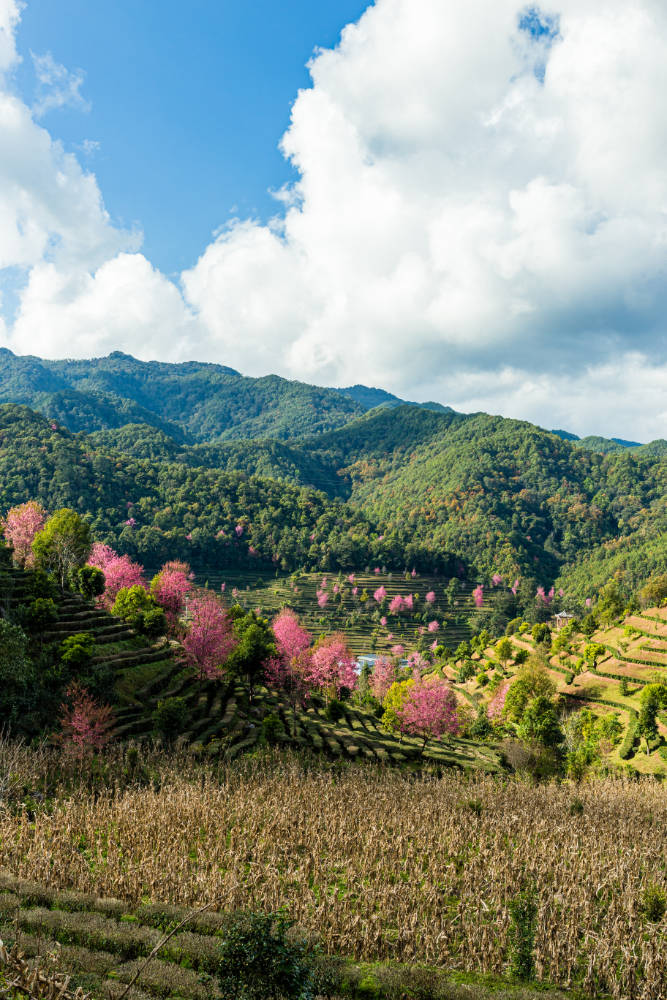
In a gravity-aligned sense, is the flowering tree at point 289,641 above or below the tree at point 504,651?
above

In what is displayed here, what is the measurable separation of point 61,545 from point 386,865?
4361cm

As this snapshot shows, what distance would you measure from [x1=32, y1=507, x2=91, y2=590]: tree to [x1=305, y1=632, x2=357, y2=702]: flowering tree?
86.2 feet

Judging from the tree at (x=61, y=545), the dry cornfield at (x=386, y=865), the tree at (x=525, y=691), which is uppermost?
the tree at (x=61, y=545)

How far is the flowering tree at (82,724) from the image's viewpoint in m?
24.4

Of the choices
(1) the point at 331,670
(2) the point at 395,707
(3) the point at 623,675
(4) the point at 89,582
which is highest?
(4) the point at 89,582

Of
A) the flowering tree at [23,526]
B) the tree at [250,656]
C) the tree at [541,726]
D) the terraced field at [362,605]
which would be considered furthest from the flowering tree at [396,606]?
the flowering tree at [23,526]

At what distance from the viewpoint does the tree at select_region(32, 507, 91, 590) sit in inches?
1855

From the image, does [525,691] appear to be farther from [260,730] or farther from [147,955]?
[147,955]

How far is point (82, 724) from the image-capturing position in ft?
82.7

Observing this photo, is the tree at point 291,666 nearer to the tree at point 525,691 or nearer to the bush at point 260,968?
the tree at point 525,691

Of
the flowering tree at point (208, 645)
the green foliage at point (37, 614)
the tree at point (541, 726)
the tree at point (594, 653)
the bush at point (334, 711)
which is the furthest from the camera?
the tree at point (594, 653)

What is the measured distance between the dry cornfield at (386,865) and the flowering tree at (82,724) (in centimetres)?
574

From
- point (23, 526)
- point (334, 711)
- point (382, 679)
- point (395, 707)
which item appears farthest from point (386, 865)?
point (23, 526)

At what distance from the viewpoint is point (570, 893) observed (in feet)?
44.0
